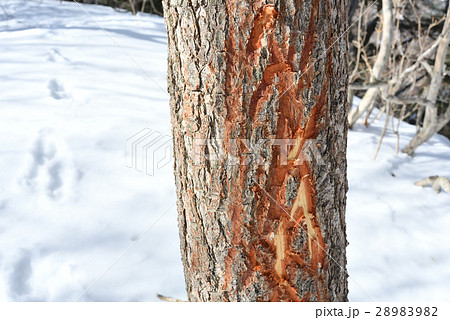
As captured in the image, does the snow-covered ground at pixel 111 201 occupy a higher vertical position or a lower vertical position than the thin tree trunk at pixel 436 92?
lower

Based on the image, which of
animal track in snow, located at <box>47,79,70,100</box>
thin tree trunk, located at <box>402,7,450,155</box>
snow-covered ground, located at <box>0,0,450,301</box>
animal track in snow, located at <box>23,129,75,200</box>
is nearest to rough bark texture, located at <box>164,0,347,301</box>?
snow-covered ground, located at <box>0,0,450,301</box>

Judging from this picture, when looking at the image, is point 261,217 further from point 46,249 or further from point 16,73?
point 16,73

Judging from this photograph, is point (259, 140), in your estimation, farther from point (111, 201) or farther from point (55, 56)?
point (55, 56)

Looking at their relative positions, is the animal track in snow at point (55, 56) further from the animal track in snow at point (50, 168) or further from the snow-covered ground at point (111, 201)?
the animal track in snow at point (50, 168)

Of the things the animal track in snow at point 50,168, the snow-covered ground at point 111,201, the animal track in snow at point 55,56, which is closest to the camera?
the snow-covered ground at point 111,201

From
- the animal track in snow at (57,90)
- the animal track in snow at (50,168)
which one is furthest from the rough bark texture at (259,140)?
the animal track in snow at (57,90)

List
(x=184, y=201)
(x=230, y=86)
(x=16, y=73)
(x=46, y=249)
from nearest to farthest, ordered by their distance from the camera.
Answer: (x=230, y=86) < (x=184, y=201) < (x=46, y=249) < (x=16, y=73)

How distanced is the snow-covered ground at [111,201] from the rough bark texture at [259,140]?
2.55ft

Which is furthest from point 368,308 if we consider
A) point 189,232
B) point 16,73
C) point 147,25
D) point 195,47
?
point 147,25

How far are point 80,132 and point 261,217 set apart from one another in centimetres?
195

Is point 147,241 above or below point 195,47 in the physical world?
below

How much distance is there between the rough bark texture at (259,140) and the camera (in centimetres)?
93

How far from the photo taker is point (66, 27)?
5.05 metres

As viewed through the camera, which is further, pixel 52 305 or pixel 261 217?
pixel 52 305
